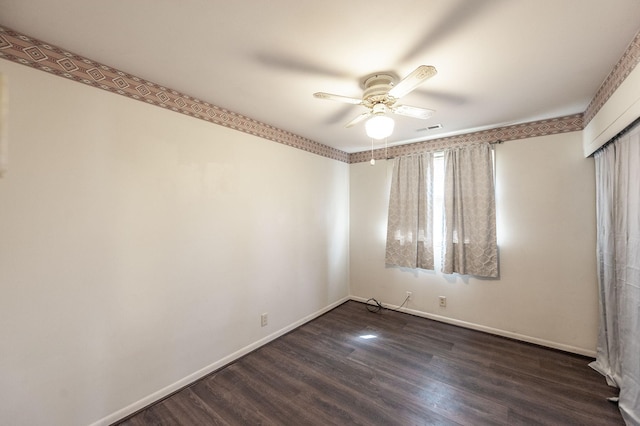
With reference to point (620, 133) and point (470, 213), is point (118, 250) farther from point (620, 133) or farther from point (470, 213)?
point (620, 133)

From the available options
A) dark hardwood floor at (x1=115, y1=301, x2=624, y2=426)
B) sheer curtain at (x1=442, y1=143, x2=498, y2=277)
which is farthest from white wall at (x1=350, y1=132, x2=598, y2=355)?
dark hardwood floor at (x1=115, y1=301, x2=624, y2=426)

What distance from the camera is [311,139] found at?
136 inches

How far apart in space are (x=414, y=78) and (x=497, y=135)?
2.20m

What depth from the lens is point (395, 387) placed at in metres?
2.11

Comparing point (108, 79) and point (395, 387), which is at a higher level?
point (108, 79)

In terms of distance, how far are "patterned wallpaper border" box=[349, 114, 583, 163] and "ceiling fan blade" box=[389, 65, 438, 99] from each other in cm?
200

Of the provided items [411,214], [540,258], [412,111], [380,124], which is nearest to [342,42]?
[380,124]

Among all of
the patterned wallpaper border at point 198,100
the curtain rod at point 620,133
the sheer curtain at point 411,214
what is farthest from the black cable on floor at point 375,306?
the curtain rod at point 620,133

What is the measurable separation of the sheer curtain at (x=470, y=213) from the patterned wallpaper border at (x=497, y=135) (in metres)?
0.13

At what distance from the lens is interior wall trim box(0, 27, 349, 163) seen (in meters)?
1.43

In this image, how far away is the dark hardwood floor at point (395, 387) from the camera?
1801mm

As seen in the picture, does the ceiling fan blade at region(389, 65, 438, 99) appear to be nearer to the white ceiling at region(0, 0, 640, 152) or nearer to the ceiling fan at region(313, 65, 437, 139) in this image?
the ceiling fan at region(313, 65, 437, 139)

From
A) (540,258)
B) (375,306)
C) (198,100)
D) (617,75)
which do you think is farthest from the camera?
(375,306)

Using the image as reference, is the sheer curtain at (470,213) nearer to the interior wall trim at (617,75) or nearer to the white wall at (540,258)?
the white wall at (540,258)
